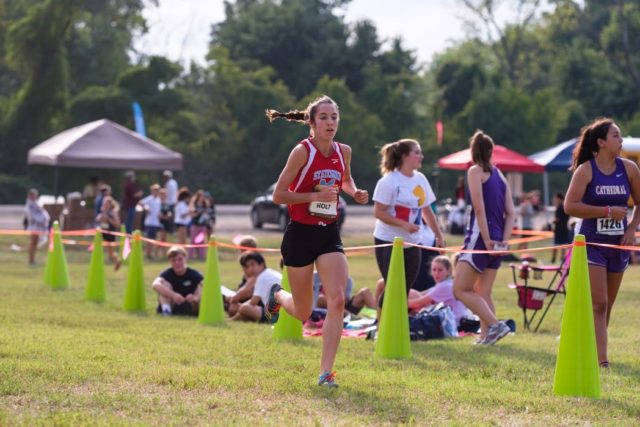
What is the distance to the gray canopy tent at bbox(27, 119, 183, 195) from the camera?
91.4ft

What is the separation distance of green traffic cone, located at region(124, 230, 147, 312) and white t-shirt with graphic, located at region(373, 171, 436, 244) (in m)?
4.36

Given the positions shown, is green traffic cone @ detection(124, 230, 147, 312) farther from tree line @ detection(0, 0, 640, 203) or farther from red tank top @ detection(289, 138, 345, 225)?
tree line @ detection(0, 0, 640, 203)

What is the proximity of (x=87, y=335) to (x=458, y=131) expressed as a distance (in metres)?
49.9

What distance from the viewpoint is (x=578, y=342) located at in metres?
7.31

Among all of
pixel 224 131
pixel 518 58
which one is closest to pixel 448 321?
pixel 224 131

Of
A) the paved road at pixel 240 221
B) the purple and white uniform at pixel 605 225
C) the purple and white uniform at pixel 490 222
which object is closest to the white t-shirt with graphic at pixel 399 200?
the purple and white uniform at pixel 490 222

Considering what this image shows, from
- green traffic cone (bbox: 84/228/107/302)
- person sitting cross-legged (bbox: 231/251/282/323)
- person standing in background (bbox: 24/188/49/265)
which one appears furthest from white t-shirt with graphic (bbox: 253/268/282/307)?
person standing in background (bbox: 24/188/49/265)

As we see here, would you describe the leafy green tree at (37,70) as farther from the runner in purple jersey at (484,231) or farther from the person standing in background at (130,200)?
the runner in purple jersey at (484,231)

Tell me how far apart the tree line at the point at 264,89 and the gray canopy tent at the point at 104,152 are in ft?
54.0

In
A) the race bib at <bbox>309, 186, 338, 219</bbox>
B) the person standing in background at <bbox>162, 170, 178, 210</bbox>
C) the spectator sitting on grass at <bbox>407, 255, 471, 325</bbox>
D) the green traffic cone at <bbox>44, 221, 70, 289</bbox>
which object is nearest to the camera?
the race bib at <bbox>309, 186, 338, 219</bbox>

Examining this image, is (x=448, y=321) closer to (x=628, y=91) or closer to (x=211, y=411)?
(x=211, y=411)

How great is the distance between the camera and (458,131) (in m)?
59.3

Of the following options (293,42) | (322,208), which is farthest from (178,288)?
(293,42)

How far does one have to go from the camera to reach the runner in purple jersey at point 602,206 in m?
8.42
